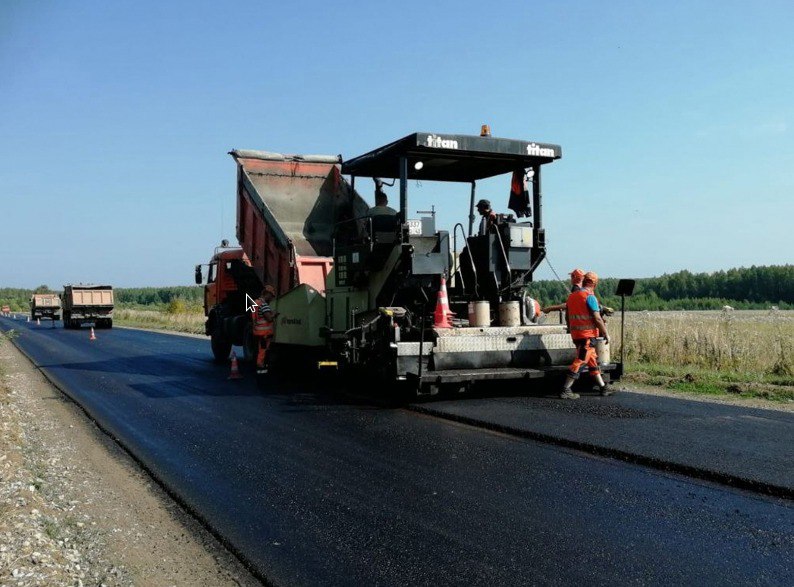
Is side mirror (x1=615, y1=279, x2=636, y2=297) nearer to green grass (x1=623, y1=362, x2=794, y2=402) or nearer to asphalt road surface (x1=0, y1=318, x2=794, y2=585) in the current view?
green grass (x1=623, y1=362, x2=794, y2=402)

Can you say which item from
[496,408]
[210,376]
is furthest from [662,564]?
[210,376]

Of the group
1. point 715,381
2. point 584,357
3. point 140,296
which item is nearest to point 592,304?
point 584,357

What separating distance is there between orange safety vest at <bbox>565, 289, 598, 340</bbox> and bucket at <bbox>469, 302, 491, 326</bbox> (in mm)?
977

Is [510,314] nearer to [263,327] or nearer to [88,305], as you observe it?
[263,327]

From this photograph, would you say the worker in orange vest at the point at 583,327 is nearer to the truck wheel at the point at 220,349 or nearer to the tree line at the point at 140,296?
the truck wheel at the point at 220,349

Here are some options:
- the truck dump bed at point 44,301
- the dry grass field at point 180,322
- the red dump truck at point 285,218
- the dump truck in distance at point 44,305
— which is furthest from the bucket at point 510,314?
the truck dump bed at point 44,301

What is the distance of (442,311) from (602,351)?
2035 millimetres

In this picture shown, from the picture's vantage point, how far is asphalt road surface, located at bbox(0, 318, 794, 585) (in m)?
3.78

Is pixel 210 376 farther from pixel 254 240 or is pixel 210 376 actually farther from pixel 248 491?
pixel 248 491

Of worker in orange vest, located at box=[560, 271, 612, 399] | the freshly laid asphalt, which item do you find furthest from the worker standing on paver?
the freshly laid asphalt

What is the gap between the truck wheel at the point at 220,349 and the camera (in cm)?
1515

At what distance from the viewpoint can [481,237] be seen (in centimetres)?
967

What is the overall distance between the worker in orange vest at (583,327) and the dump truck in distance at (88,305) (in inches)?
1247

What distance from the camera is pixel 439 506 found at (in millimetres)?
4793
